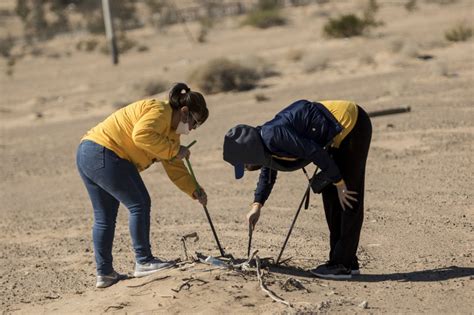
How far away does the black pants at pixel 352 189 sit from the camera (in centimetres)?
704

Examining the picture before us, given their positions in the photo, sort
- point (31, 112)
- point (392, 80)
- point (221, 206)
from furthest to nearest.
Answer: point (31, 112)
point (392, 80)
point (221, 206)

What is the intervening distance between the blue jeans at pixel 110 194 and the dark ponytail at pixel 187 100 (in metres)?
0.63

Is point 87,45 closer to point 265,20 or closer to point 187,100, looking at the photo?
point 265,20

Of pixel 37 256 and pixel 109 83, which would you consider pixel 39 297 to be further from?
pixel 109 83

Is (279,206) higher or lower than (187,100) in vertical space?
lower

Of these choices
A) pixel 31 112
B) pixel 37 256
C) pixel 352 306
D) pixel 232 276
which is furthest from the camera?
pixel 31 112

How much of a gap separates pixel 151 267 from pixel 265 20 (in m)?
33.2

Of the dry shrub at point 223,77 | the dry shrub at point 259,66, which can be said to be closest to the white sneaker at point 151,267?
the dry shrub at point 223,77

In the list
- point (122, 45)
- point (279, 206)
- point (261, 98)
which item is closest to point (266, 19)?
point (122, 45)

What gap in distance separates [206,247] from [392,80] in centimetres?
1153

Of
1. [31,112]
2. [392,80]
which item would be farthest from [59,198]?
[31,112]

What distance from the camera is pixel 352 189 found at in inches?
280

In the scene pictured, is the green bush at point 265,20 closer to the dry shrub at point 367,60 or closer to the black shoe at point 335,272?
the dry shrub at point 367,60

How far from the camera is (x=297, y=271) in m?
7.66
